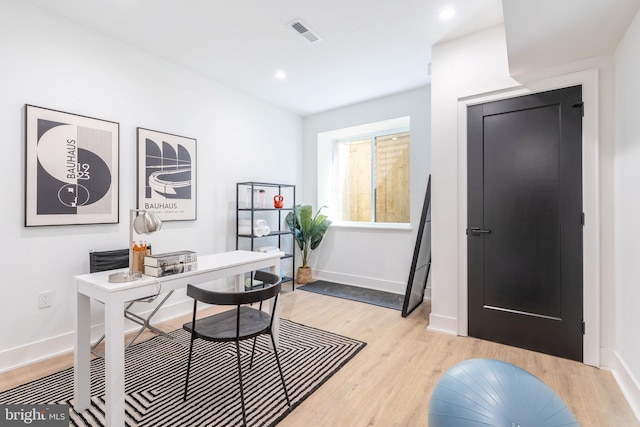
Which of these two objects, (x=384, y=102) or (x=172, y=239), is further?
(x=384, y=102)

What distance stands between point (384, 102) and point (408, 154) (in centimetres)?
82

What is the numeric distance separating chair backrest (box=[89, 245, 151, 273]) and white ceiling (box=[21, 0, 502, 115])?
1973 millimetres

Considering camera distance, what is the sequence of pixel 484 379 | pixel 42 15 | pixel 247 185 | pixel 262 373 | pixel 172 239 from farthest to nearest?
pixel 247 185 < pixel 172 239 < pixel 42 15 < pixel 262 373 < pixel 484 379

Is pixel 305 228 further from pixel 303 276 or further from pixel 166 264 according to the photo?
pixel 166 264

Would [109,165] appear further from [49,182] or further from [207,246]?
[207,246]

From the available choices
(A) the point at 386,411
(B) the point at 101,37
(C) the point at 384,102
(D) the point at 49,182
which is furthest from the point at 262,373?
(C) the point at 384,102

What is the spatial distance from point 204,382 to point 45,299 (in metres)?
1.53

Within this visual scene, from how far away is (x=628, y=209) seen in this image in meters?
2.03

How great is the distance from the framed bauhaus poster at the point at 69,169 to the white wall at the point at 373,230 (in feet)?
9.71

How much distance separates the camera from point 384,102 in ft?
14.3

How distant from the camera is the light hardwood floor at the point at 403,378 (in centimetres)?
177

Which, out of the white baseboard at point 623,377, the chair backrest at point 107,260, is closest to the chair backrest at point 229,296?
the chair backrest at point 107,260

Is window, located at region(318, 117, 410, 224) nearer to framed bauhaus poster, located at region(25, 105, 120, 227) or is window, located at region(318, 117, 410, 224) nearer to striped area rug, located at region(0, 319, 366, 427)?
striped area rug, located at region(0, 319, 366, 427)

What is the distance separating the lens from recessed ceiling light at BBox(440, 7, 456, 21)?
2.44m
